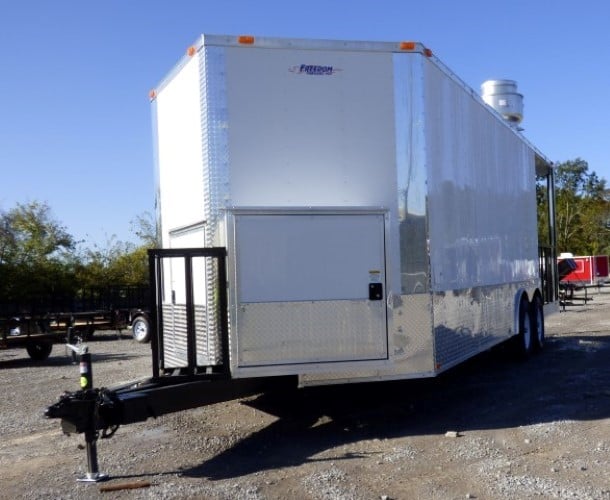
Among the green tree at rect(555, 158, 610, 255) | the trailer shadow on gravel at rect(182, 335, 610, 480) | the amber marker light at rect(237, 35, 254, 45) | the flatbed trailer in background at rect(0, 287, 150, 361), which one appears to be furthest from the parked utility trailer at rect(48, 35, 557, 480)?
the green tree at rect(555, 158, 610, 255)

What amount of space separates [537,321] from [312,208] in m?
6.94

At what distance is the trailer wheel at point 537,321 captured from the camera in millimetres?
11922

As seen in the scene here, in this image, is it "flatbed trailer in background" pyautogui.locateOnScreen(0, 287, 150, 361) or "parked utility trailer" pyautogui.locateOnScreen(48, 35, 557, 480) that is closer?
"parked utility trailer" pyautogui.locateOnScreen(48, 35, 557, 480)

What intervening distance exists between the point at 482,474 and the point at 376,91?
3.72 meters

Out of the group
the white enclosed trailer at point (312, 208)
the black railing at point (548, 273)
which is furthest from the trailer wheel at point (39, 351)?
the black railing at point (548, 273)

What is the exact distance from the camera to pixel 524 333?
36.8 ft

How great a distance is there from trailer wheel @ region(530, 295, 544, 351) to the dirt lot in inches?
67.8

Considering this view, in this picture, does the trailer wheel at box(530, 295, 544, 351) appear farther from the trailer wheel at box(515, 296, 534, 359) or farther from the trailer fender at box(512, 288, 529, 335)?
the trailer fender at box(512, 288, 529, 335)

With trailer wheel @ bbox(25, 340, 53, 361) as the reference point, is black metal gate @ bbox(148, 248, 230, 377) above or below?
above

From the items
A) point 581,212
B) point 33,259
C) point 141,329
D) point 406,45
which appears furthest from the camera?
point 581,212

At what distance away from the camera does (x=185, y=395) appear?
6.29 metres

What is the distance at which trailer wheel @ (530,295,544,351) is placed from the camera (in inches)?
469

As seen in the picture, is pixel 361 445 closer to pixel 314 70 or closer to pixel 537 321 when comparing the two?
pixel 314 70

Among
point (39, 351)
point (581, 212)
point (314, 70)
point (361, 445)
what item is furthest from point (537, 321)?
point (581, 212)
